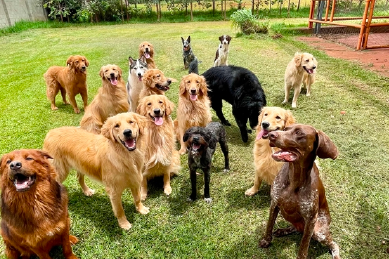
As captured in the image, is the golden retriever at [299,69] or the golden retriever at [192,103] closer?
the golden retriever at [192,103]

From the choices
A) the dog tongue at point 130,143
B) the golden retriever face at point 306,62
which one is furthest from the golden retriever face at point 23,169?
the golden retriever face at point 306,62

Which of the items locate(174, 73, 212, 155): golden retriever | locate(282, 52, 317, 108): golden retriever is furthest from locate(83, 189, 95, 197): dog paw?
locate(282, 52, 317, 108): golden retriever


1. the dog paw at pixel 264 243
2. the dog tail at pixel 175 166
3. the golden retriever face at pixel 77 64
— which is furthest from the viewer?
the golden retriever face at pixel 77 64

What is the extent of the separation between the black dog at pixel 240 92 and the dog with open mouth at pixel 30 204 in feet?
10.5

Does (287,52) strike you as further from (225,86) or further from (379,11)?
(379,11)

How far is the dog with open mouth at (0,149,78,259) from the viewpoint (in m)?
2.08

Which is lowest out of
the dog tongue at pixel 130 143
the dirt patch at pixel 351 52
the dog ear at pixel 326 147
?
the dirt patch at pixel 351 52

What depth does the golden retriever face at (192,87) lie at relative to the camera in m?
4.17

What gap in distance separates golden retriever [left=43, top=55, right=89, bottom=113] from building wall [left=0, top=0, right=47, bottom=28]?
17970 mm

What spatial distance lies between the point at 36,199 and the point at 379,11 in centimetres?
2390

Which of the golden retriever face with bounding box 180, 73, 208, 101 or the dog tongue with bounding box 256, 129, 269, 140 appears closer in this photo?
the dog tongue with bounding box 256, 129, 269, 140

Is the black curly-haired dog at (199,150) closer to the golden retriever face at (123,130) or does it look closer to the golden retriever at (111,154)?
the golden retriever at (111,154)

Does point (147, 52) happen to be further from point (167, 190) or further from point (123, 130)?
point (123, 130)

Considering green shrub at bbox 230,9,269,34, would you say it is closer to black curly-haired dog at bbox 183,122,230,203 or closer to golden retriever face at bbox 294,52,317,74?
golden retriever face at bbox 294,52,317,74
